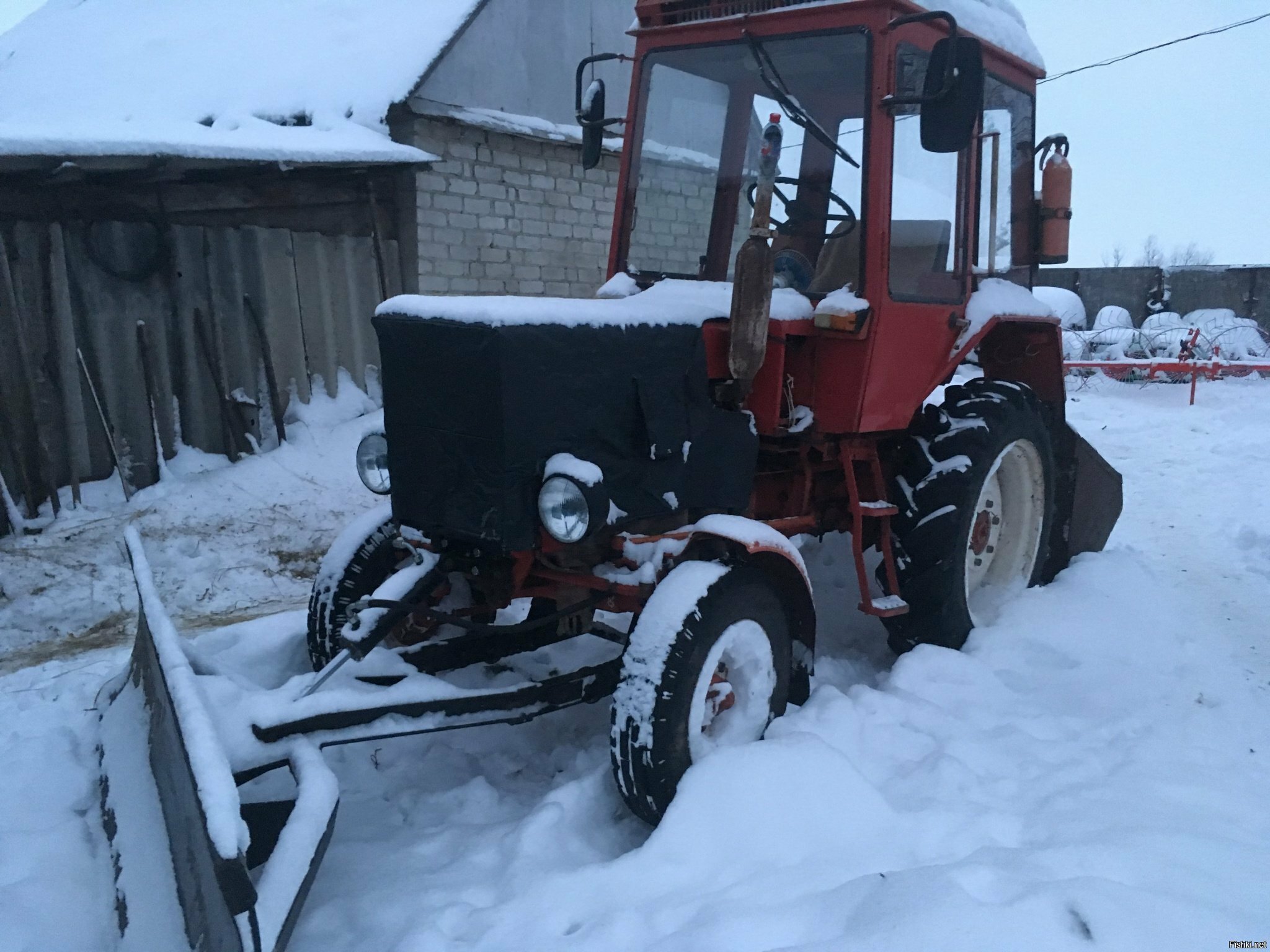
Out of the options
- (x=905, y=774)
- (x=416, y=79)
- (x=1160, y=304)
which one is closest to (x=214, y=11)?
(x=416, y=79)

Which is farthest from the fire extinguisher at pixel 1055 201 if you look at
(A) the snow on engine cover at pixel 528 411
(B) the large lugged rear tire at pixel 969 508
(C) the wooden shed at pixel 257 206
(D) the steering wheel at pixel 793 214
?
(C) the wooden shed at pixel 257 206

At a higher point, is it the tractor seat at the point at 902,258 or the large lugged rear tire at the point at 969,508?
the tractor seat at the point at 902,258

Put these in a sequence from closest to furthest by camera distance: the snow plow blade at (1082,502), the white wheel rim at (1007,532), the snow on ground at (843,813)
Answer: the snow on ground at (843,813) < the white wheel rim at (1007,532) < the snow plow blade at (1082,502)

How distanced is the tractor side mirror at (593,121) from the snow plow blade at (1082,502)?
2.58 meters

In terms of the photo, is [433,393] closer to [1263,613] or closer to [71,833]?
[71,833]

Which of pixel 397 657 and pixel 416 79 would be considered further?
→ pixel 416 79

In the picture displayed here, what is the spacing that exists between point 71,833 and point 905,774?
2.43 m

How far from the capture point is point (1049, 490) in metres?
4.41

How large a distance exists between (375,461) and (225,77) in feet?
22.4

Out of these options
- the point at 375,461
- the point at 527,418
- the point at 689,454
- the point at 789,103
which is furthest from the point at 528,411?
the point at 789,103

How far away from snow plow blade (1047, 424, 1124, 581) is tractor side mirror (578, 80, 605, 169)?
8.48ft

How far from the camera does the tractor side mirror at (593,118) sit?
12.4ft

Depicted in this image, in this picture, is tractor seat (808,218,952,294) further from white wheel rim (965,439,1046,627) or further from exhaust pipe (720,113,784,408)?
white wheel rim (965,439,1046,627)

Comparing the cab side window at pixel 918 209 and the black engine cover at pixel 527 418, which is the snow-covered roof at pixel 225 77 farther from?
the cab side window at pixel 918 209
